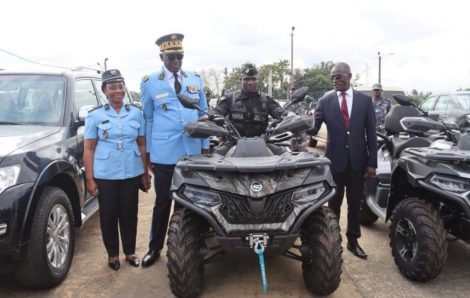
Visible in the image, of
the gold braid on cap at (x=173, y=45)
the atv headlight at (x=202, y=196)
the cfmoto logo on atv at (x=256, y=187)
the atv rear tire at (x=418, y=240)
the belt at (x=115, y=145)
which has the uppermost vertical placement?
the gold braid on cap at (x=173, y=45)

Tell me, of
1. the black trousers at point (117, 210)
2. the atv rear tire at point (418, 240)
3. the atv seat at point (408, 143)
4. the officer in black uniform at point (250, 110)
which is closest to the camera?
the atv rear tire at point (418, 240)

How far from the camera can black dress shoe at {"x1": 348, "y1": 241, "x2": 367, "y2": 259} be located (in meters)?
4.20

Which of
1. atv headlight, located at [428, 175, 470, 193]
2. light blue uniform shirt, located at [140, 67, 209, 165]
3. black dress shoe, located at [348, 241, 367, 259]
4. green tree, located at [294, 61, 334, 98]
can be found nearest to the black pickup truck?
light blue uniform shirt, located at [140, 67, 209, 165]

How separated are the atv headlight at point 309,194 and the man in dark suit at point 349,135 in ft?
3.61

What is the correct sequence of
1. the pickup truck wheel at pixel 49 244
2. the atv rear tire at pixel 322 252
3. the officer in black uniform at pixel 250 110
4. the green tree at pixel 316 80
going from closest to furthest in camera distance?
the atv rear tire at pixel 322 252 < the pickup truck wheel at pixel 49 244 < the officer in black uniform at pixel 250 110 < the green tree at pixel 316 80

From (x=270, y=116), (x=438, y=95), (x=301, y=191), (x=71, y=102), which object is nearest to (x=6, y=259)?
(x=71, y=102)

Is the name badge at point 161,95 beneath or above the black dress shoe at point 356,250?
above

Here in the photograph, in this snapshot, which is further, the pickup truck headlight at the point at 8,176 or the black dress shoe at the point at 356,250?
the black dress shoe at the point at 356,250

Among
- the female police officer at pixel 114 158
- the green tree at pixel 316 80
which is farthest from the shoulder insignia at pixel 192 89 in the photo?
the green tree at pixel 316 80

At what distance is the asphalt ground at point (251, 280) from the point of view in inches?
136

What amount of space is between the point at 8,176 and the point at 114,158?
0.91 m

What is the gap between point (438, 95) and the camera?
10.5 meters

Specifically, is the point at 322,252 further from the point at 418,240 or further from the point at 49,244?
the point at 49,244

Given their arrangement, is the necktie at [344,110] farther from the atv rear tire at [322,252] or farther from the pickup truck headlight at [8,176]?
the pickup truck headlight at [8,176]
